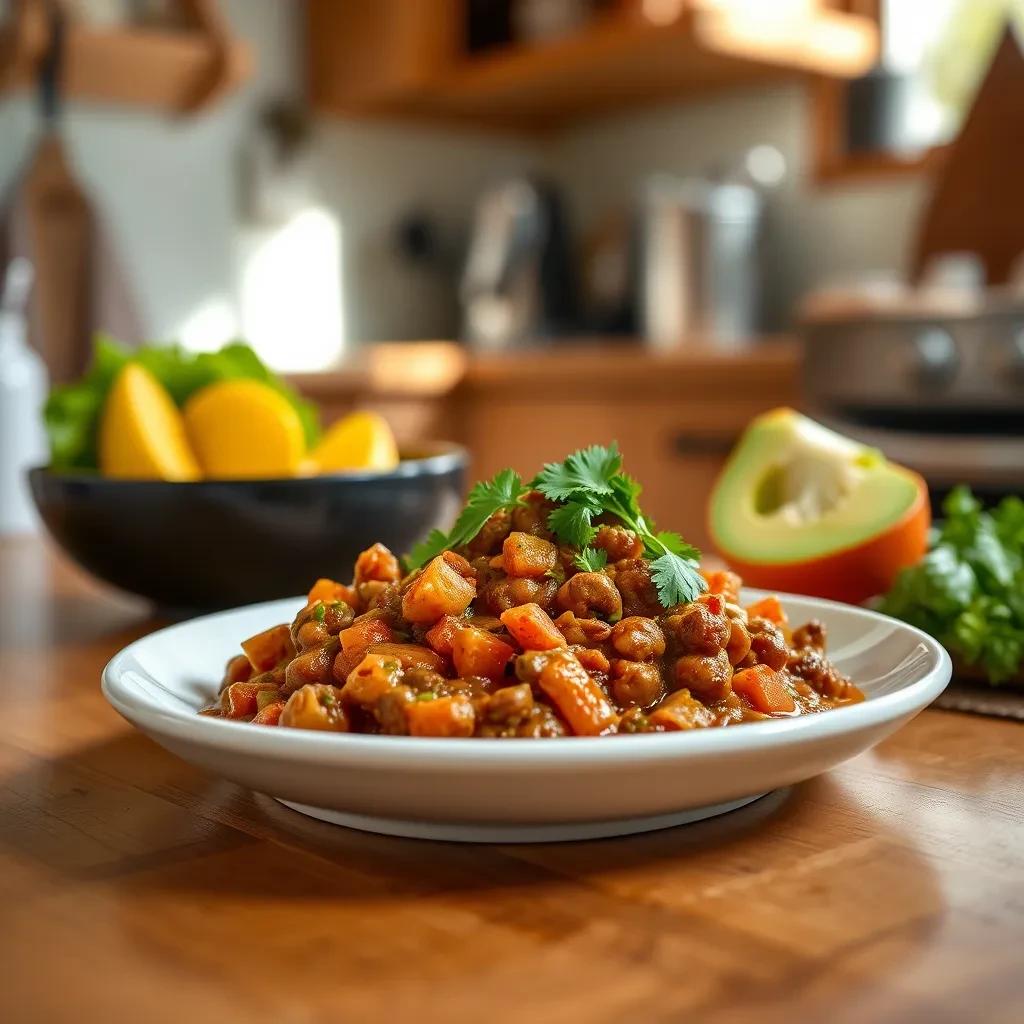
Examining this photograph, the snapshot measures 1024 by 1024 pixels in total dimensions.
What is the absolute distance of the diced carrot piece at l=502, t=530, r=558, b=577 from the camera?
73 centimetres

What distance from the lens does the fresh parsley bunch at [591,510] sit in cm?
74

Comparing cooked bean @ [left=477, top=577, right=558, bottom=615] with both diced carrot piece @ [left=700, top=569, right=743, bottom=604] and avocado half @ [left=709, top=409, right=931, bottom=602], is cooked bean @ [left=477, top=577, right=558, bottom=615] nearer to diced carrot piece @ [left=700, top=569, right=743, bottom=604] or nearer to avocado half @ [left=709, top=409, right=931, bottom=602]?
diced carrot piece @ [left=700, top=569, right=743, bottom=604]

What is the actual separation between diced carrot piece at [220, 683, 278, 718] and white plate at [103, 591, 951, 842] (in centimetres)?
7

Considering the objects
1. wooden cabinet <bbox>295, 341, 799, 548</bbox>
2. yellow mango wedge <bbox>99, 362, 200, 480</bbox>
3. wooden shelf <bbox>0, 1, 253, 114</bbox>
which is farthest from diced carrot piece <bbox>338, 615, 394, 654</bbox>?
wooden shelf <bbox>0, 1, 253, 114</bbox>

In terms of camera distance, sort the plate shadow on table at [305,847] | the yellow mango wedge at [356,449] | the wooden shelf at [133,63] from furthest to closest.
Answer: the wooden shelf at [133,63]
the yellow mango wedge at [356,449]
the plate shadow on table at [305,847]

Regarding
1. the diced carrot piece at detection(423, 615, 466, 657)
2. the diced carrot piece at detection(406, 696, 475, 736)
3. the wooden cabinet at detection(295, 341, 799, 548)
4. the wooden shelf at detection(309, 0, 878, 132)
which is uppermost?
the wooden shelf at detection(309, 0, 878, 132)

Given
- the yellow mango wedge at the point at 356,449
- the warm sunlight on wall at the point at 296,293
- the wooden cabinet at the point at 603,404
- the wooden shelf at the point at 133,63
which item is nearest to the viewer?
the yellow mango wedge at the point at 356,449

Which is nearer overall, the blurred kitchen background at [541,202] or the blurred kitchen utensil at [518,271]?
the blurred kitchen background at [541,202]

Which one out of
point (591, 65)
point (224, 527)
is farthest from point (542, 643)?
point (591, 65)

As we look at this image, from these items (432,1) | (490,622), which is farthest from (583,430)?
(490,622)

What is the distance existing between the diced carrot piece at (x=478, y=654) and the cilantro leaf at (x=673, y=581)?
10cm

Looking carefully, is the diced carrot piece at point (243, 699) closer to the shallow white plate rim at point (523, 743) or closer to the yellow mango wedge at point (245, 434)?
the shallow white plate rim at point (523, 743)

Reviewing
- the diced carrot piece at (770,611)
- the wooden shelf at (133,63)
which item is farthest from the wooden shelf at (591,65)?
the diced carrot piece at (770,611)

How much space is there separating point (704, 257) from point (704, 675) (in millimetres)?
3006
